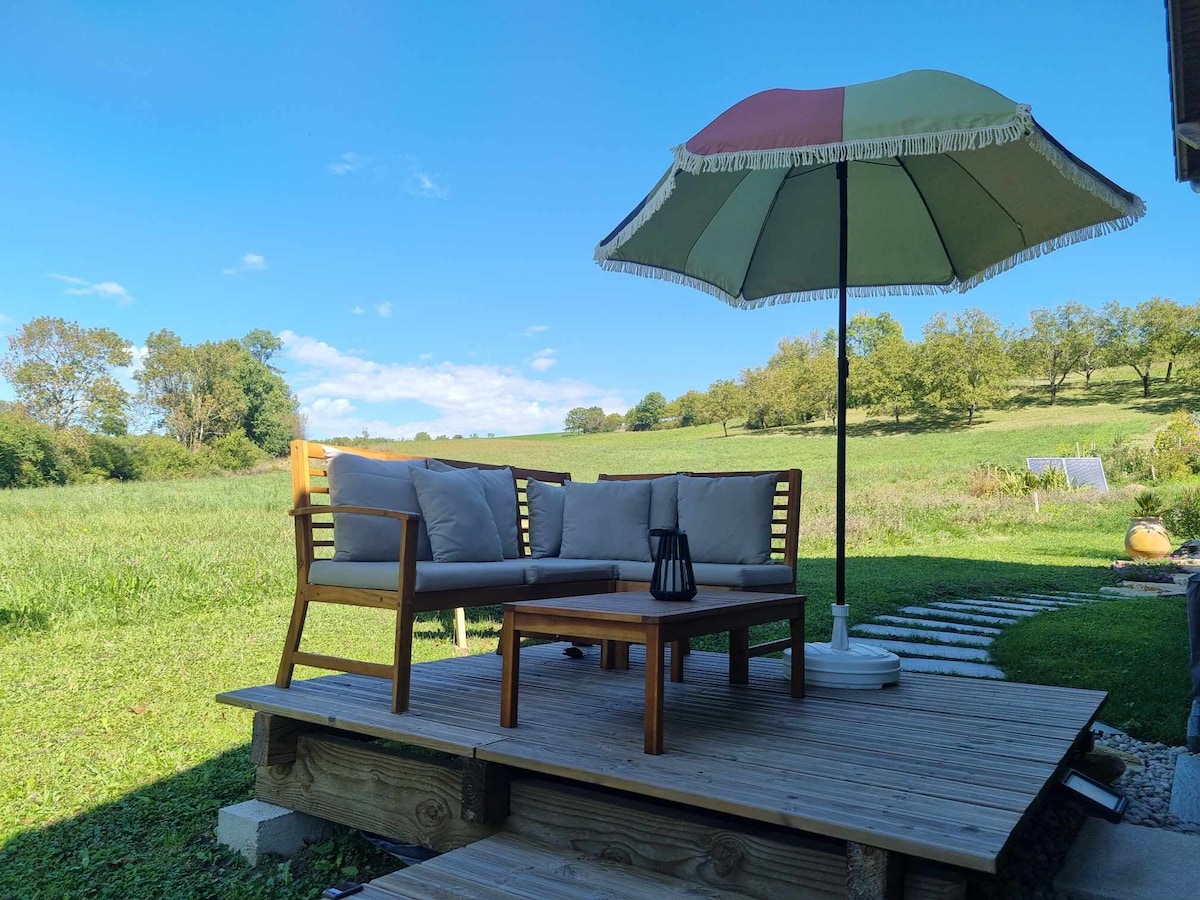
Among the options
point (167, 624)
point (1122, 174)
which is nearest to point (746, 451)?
point (1122, 174)

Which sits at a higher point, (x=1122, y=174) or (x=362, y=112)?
(x=362, y=112)

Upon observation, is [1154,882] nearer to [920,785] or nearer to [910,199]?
[920,785]

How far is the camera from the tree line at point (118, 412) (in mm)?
21641

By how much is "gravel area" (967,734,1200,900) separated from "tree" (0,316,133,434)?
26.1 m

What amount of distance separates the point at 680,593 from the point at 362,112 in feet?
131

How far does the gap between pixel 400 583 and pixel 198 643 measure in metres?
2.80

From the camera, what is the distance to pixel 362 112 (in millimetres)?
37188

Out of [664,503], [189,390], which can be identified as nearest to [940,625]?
[664,503]

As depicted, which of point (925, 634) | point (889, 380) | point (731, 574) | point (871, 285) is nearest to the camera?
point (731, 574)

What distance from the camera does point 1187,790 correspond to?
231 centimetres

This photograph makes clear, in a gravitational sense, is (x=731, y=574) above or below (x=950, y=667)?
above

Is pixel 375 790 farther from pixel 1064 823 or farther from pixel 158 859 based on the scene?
pixel 1064 823

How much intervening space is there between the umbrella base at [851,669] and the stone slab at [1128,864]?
0.76 metres

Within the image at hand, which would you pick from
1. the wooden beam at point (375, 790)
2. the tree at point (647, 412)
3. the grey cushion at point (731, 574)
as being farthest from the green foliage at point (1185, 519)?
the tree at point (647, 412)
